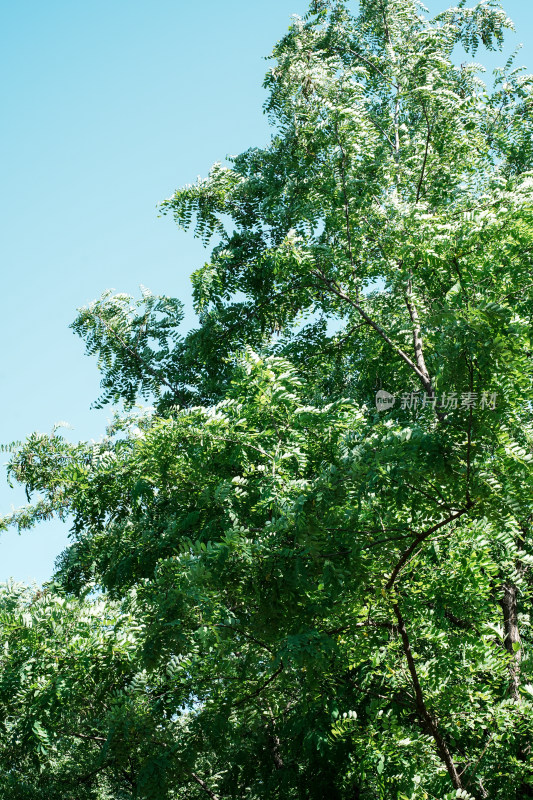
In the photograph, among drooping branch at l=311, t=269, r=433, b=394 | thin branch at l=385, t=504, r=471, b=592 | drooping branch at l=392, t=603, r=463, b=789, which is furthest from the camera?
drooping branch at l=311, t=269, r=433, b=394

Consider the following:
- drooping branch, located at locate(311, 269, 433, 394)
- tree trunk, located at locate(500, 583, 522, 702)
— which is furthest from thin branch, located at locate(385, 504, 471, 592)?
tree trunk, located at locate(500, 583, 522, 702)

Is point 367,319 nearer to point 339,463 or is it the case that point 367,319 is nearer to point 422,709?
point 339,463

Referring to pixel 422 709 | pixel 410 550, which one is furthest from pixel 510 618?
pixel 410 550

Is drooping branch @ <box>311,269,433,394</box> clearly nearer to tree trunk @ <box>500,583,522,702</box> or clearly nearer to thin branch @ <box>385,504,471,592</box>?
tree trunk @ <box>500,583,522,702</box>

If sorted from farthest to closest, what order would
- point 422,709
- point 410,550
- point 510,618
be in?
point 510,618
point 422,709
point 410,550

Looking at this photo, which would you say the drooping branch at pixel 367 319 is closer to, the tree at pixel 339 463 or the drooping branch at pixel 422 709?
the tree at pixel 339 463

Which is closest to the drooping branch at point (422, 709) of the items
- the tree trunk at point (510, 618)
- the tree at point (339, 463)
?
the tree at point (339, 463)

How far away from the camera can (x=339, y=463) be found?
14.6ft

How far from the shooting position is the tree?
166 inches

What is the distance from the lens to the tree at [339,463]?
4.21 m

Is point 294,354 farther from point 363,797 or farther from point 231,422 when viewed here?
point 363,797

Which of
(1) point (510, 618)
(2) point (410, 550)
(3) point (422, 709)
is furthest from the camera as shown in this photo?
(1) point (510, 618)

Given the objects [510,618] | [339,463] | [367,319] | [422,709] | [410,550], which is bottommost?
[422,709]

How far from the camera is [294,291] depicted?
8.55m
